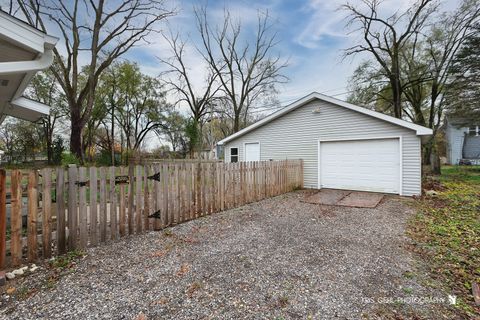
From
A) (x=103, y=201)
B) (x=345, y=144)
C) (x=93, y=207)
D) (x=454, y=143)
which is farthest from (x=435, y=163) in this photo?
(x=93, y=207)

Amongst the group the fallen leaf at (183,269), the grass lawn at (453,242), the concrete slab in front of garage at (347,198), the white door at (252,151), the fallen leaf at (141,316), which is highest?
the white door at (252,151)

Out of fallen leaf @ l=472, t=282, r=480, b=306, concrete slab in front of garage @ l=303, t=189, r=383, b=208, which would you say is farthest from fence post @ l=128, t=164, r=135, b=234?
concrete slab in front of garage @ l=303, t=189, r=383, b=208

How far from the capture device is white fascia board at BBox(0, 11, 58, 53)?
9.89 ft

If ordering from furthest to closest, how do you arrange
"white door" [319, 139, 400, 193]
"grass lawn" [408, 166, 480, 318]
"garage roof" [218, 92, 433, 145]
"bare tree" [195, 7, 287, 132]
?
"bare tree" [195, 7, 287, 132] < "white door" [319, 139, 400, 193] < "garage roof" [218, 92, 433, 145] < "grass lawn" [408, 166, 480, 318]

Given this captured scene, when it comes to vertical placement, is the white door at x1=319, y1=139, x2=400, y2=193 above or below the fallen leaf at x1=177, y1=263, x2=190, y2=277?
above

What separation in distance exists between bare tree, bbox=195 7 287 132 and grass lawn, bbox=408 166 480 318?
656 inches

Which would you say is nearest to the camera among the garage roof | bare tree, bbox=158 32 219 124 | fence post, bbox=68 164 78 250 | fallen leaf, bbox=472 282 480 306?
fallen leaf, bbox=472 282 480 306

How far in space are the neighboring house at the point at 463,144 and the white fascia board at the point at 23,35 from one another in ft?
90.5

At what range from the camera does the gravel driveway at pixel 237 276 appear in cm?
215

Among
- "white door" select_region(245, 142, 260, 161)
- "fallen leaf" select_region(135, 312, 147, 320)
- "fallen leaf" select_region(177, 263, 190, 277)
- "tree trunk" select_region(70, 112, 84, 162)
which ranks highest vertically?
"tree trunk" select_region(70, 112, 84, 162)

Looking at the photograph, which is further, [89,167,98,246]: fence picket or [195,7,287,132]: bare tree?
[195,7,287,132]: bare tree

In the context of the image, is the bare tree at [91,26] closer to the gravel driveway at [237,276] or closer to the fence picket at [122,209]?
the fence picket at [122,209]

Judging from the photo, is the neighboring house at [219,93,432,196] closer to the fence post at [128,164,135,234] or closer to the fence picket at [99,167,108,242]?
the fence post at [128,164,135,234]

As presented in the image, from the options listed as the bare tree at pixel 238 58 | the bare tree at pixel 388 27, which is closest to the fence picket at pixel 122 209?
the bare tree at pixel 388 27
